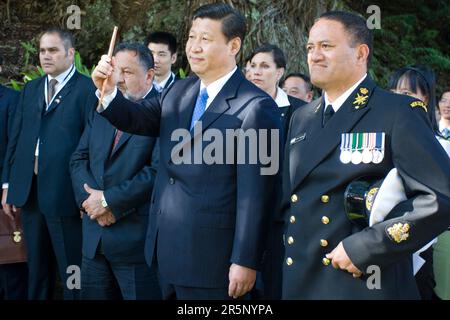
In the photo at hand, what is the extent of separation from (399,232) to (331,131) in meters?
0.51

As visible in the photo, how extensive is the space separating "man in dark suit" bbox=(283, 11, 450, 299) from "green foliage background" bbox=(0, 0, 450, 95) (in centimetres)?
459

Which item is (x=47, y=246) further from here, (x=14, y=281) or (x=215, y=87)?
(x=215, y=87)

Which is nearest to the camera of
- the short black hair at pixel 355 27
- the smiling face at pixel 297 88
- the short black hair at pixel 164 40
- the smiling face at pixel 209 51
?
the short black hair at pixel 355 27

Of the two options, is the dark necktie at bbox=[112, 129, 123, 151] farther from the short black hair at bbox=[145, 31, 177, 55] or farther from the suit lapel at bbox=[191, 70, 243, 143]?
the short black hair at bbox=[145, 31, 177, 55]

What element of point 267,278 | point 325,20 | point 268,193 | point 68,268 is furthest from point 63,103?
point 325,20

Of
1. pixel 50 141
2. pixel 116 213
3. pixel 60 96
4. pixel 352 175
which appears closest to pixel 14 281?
pixel 50 141

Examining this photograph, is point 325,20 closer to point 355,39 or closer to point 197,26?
point 355,39

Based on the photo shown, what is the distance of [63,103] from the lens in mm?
5031

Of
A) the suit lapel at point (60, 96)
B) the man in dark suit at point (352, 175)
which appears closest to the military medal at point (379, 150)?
the man in dark suit at point (352, 175)

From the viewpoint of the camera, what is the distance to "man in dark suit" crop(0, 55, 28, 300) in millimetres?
5285

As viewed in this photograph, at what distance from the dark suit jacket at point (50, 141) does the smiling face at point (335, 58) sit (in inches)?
91.9

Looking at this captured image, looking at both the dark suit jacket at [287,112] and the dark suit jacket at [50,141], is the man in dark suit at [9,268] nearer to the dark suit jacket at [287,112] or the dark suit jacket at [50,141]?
the dark suit jacket at [50,141]

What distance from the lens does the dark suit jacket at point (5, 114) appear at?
5.43 m

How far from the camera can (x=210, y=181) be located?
3.23m
